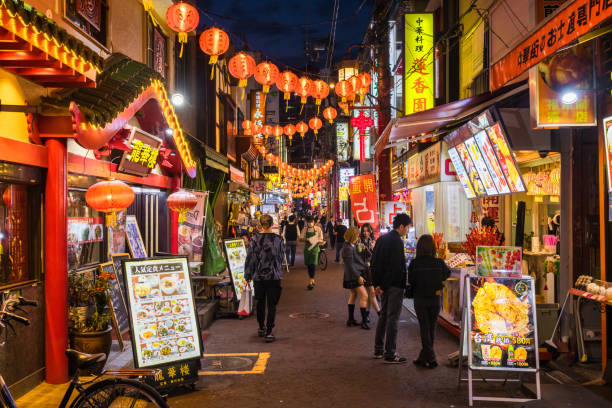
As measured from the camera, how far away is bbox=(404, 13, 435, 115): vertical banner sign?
59.1ft

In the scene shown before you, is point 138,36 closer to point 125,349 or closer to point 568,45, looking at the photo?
point 125,349

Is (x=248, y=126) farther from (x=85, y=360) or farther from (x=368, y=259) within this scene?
(x=85, y=360)

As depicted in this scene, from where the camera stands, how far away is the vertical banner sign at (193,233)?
1507 centimetres

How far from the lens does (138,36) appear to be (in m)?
12.9

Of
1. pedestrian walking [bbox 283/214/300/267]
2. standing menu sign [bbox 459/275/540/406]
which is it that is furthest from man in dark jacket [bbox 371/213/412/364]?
pedestrian walking [bbox 283/214/300/267]

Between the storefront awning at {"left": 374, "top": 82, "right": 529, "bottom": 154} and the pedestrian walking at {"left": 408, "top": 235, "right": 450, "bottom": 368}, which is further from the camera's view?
the storefront awning at {"left": 374, "top": 82, "right": 529, "bottom": 154}

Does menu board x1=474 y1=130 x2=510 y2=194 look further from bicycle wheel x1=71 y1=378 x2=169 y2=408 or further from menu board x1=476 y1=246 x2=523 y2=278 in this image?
bicycle wheel x1=71 y1=378 x2=169 y2=408

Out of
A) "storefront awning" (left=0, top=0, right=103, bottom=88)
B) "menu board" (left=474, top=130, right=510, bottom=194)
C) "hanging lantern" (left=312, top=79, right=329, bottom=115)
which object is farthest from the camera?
"hanging lantern" (left=312, top=79, right=329, bottom=115)

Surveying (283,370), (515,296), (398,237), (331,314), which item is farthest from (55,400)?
(331,314)

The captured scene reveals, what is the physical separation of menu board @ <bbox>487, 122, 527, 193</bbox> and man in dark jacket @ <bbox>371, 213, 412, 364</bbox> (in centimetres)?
208

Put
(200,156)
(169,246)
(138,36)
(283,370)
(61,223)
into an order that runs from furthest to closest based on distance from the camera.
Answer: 1. (200,156)
2. (169,246)
3. (138,36)
4. (283,370)
5. (61,223)

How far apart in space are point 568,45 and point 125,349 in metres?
8.06

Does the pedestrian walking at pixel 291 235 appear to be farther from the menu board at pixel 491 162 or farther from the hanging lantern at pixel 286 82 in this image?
the menu board at pixel 491 162

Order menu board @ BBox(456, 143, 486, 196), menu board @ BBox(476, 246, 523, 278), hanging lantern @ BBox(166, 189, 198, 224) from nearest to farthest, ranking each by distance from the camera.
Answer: menu board @ BBox(476, 246, 523, 278) < menu board @ BBox(456, 143, 486, 196) < hanging lantern @ BBox(166, 189, 198, 224)
